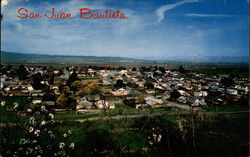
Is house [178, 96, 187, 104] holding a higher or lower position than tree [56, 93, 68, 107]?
lower

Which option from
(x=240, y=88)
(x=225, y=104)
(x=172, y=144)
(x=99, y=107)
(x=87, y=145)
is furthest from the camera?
(x=240, y=88)

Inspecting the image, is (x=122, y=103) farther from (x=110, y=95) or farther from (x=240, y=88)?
(x=240, y=88)

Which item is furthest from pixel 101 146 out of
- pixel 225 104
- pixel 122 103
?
pixel 225 104

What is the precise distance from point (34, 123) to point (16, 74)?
172 feet

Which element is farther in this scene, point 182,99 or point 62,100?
point 182,99

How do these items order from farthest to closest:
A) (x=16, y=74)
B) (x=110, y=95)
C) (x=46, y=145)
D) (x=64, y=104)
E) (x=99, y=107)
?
(x=16, y=74) → (x=110, y=95) → (x=99, y=107) → (x=64, y=104) → (x=46, y=145)

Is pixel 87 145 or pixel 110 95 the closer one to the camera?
pixel 87 145

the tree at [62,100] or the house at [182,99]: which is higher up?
the tree at [62,100]

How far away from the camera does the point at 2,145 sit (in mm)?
2727

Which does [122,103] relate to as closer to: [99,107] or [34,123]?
[99,107]

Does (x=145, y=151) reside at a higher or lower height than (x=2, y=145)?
lower

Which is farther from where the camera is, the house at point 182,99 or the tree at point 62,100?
the house at point 182,99

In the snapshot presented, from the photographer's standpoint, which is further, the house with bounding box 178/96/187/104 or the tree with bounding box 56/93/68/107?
the house with bounding box 178/96/187/104

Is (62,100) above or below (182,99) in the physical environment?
above
